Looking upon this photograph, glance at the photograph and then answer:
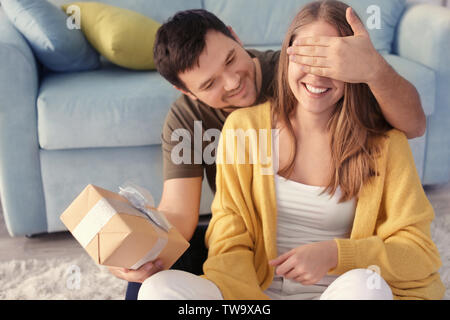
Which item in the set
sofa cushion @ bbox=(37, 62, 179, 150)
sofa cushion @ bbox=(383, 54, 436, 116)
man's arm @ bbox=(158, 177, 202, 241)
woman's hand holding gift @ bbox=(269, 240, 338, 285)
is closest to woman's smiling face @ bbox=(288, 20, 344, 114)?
woman's hand holding gift @ bbox=(269, 240, 338, 285)

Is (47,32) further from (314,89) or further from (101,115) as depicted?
(314,89)

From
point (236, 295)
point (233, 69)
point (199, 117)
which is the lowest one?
point (236, 295)

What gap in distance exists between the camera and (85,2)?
180cm

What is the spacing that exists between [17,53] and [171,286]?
0.98m

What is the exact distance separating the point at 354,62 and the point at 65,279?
1.02 m

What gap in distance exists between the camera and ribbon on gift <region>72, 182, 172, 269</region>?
2.45ft

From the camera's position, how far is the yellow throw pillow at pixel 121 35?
1646 mm

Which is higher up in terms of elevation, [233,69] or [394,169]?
[233,69]

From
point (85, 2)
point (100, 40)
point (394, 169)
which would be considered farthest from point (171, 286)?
point (85, 2)

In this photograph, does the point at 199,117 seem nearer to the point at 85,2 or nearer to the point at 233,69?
the point at 233,69

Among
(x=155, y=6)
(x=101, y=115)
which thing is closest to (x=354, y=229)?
(x=101, y=115)

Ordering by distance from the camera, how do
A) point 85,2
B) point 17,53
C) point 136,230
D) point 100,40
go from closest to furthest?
1. point 136,230
2. point 17,53
3. point 100,40
4. point 85,2

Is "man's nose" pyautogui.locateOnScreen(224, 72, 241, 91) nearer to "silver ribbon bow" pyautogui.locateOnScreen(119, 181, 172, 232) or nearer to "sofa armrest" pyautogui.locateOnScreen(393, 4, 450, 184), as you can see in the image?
"silver ribbon bow" pyautogui.locateOnScreen(119, 181, 172, 232)
